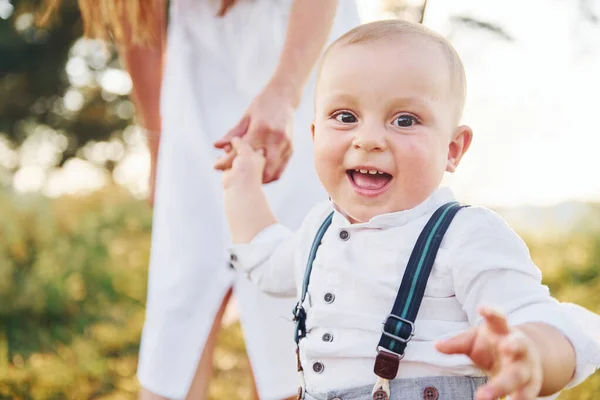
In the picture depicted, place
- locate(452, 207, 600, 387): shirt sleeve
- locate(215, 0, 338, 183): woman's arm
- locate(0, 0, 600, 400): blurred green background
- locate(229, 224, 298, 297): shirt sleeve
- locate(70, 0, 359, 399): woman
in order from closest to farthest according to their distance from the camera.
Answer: locate(452, 207, 600, 387): shirt sleeve < locate(229, 224, 298, 297): shirt sleeve < locate(215, 0, 338, 183): woman's arm < locate(70, 0, 359, 399): woman < locate(0, 0, 600, 400): blurred green background

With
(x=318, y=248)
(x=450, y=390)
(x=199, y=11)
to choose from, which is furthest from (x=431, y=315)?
(x=199, y=11)

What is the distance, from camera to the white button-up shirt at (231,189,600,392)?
1.17 m

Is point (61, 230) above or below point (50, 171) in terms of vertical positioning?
below

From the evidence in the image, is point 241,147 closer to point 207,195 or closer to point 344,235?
point 207,195

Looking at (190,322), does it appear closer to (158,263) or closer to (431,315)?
(158,263)

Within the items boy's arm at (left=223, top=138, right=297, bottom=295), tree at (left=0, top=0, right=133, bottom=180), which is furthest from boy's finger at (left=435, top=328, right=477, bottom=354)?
tree at (left=0, top=0, right=133, bottom=180)

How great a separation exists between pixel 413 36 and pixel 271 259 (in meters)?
0.57

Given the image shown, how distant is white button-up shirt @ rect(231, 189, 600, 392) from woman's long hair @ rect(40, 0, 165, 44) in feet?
3.57

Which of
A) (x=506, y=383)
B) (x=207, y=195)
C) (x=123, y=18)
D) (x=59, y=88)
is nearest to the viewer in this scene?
(x=506, y=383)

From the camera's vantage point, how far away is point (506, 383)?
0.93 metres

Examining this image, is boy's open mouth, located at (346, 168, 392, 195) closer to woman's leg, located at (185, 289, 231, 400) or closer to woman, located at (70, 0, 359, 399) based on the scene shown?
woman, located at (70, 0, 359, 399)

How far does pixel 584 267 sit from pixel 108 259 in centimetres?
331

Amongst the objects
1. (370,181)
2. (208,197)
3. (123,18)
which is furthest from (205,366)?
(123,18)

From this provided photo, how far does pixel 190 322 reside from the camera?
6.52 ft
